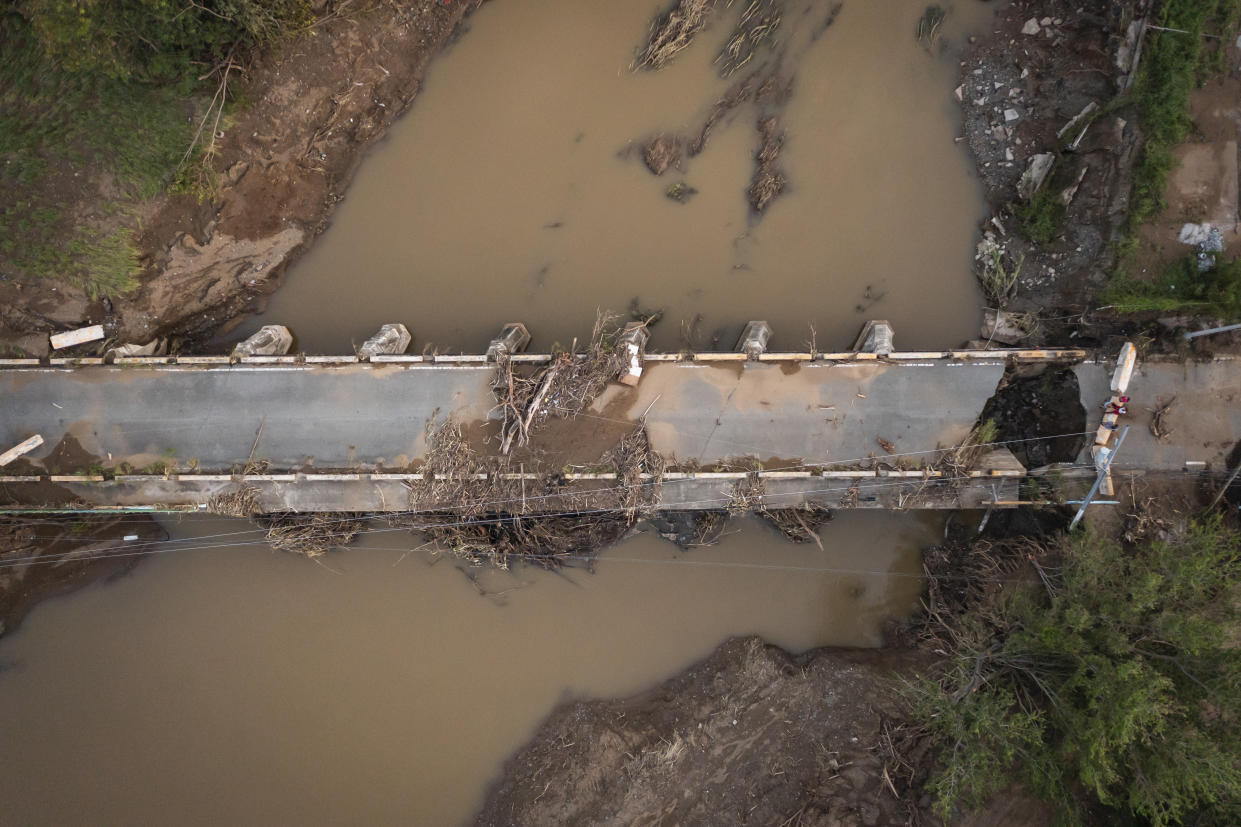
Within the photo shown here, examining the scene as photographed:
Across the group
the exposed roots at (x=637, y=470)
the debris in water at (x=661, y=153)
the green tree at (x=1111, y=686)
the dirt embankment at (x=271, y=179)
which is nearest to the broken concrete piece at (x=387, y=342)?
the dirt embankment at (x=271, y=179)

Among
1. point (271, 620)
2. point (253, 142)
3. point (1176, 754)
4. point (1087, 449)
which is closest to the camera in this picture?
point (1176, 754)

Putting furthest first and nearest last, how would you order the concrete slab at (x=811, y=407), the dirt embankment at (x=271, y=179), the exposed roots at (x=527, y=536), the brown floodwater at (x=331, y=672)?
the brown floodwater at (x=331, y=672)
the exposed roots at (x=527, y=536)
the dirt embankment at (x=271, y=179)
the concrete slab at (x=811, y=407)

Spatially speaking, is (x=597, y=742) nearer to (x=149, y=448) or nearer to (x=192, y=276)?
(x=149, y=448)

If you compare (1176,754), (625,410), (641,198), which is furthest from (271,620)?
(1176,754)

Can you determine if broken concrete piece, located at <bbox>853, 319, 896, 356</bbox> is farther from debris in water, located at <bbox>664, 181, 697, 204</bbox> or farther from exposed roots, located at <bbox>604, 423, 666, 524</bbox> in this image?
debris in water, located at <bbox>664, 181, 697, 204</bbox>

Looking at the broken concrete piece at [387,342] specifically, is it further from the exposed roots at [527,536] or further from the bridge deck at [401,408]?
the exposed roots at [527,536]
